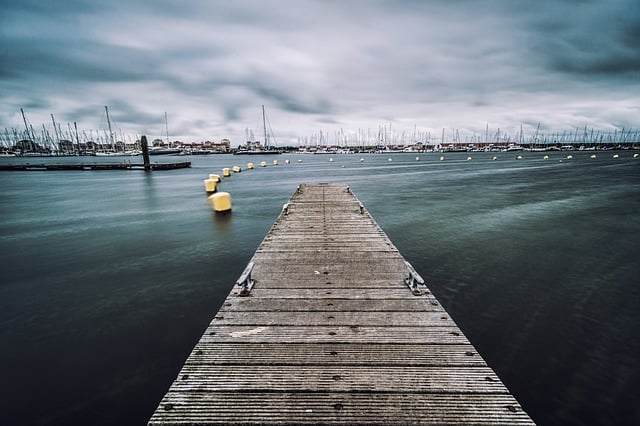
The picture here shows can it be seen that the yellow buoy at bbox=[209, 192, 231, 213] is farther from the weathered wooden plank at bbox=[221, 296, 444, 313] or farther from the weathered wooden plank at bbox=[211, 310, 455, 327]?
the weathered wooden plank at bbox=[211, 310, 455, 327]

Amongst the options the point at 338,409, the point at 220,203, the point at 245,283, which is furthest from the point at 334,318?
the point at 220,203

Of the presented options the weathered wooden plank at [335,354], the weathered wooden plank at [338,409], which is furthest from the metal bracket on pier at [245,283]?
the weathered wooden plank at [338,409]

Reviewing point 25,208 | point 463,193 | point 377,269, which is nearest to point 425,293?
point 377,269

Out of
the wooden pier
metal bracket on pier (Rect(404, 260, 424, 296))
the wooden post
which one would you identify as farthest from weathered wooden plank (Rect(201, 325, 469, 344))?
the wooden post

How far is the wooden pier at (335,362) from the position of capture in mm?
2918

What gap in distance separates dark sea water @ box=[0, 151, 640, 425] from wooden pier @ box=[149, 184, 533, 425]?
79.7 inches

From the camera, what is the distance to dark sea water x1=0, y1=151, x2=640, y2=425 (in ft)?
16.2

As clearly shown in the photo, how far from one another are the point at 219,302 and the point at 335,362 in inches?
194

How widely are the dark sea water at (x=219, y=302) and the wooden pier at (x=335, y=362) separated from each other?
2025 millimetres

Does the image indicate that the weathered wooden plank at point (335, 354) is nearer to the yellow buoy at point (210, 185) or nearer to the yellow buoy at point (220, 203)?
the yellow buoy at point (220, 203)

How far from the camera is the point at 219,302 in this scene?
25.3 feet

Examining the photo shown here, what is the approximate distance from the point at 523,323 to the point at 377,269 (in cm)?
340

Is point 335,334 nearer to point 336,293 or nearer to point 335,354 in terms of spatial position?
point 335,354

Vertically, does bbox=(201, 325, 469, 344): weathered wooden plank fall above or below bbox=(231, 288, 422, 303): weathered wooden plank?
above
